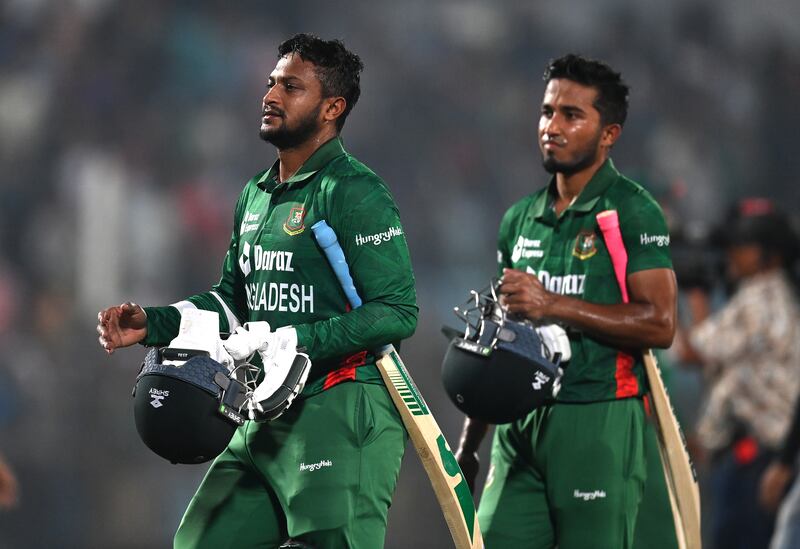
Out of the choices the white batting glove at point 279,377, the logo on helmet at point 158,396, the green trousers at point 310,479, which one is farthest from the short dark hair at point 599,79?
the logo on helmet at point 158,396

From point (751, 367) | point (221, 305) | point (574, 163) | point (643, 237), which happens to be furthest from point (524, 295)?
point (751, 367)

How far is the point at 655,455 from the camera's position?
14.2ft

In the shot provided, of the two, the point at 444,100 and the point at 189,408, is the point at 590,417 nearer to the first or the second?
the point at 189,408

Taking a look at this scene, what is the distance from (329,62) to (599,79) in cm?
115

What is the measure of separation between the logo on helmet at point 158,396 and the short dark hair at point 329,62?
103cm

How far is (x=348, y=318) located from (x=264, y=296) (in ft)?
1.08

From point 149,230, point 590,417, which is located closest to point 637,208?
point 590,417

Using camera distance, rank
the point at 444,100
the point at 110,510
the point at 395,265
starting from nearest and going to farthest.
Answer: the point at 395,265, the point at 110,510, the point at 444,100

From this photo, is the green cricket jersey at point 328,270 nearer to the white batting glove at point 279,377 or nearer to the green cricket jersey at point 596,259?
the white batting glove at point 279,377

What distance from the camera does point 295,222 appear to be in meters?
3.68

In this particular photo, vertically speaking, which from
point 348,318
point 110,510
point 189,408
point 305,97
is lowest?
point 110,510

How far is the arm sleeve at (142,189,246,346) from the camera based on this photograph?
3768 mm

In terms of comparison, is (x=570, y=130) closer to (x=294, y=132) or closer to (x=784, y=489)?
(x=294, y=132)

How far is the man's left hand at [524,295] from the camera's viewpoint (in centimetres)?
412
